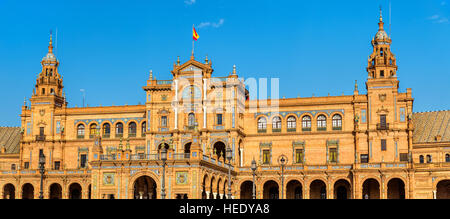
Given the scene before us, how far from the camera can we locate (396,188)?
73125mm

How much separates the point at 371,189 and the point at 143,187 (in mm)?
27427

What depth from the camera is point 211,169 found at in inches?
2586

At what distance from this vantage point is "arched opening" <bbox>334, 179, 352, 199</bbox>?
7438cm

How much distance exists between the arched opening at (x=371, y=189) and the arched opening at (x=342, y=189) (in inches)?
75.5

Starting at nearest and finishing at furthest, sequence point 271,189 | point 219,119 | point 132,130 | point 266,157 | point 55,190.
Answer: point 219,119, point 271,189, point 266,157, point 132,130, point 55,190

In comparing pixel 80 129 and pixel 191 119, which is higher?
pixel 191 119

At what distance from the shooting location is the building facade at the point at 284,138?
71875 millimetres

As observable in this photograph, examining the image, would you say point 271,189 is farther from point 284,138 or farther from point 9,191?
point 9,191

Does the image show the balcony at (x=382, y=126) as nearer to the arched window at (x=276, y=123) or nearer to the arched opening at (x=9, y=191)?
the arched window at (x=276, y=123)

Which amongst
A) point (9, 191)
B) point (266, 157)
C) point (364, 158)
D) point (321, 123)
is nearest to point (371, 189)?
point (364, 158)

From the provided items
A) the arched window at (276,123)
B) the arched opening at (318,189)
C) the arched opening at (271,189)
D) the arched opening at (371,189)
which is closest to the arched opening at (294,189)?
the arched opening at (318,189)

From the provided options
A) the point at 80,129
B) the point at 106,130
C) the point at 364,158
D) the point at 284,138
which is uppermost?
the point at 80,129

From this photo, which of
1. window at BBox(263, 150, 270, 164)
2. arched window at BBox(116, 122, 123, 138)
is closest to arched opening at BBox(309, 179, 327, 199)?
window at BBox(263, 150, 270, 164)
